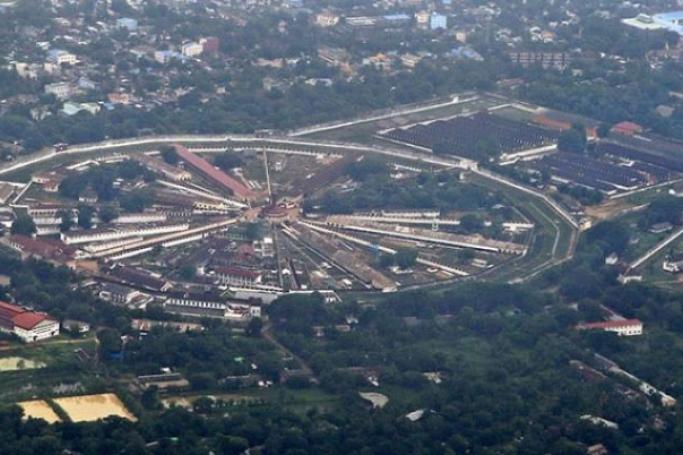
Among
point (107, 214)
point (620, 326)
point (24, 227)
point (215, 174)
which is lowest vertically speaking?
point (620, 326)

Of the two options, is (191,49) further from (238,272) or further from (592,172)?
(238,272)

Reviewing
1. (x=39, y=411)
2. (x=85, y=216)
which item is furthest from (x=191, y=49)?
(x=39, y=411)

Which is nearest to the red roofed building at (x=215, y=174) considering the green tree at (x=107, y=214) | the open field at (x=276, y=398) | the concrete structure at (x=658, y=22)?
the green tree at (x=107, y=214)

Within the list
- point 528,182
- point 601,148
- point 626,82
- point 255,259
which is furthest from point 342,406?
point 626,82

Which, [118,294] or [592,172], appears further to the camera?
[592,172]

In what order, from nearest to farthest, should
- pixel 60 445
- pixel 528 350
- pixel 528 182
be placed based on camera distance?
pixel 60 445 < pixel 528 350 < pixel 528 182

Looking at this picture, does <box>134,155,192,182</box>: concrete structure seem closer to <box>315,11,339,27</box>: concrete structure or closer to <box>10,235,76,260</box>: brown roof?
<box>10,235,76,260</box>: brown roof

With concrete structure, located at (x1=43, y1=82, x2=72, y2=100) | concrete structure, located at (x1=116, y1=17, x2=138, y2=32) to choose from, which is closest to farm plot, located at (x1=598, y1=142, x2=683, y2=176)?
concrete structure, located at (x1=43, y1=82, x2=72, y2=100)

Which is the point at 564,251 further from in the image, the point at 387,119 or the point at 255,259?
the point at 387,119

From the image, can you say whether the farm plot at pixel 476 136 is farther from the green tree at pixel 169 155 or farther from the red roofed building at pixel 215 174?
the green tree at pixel 169 155
